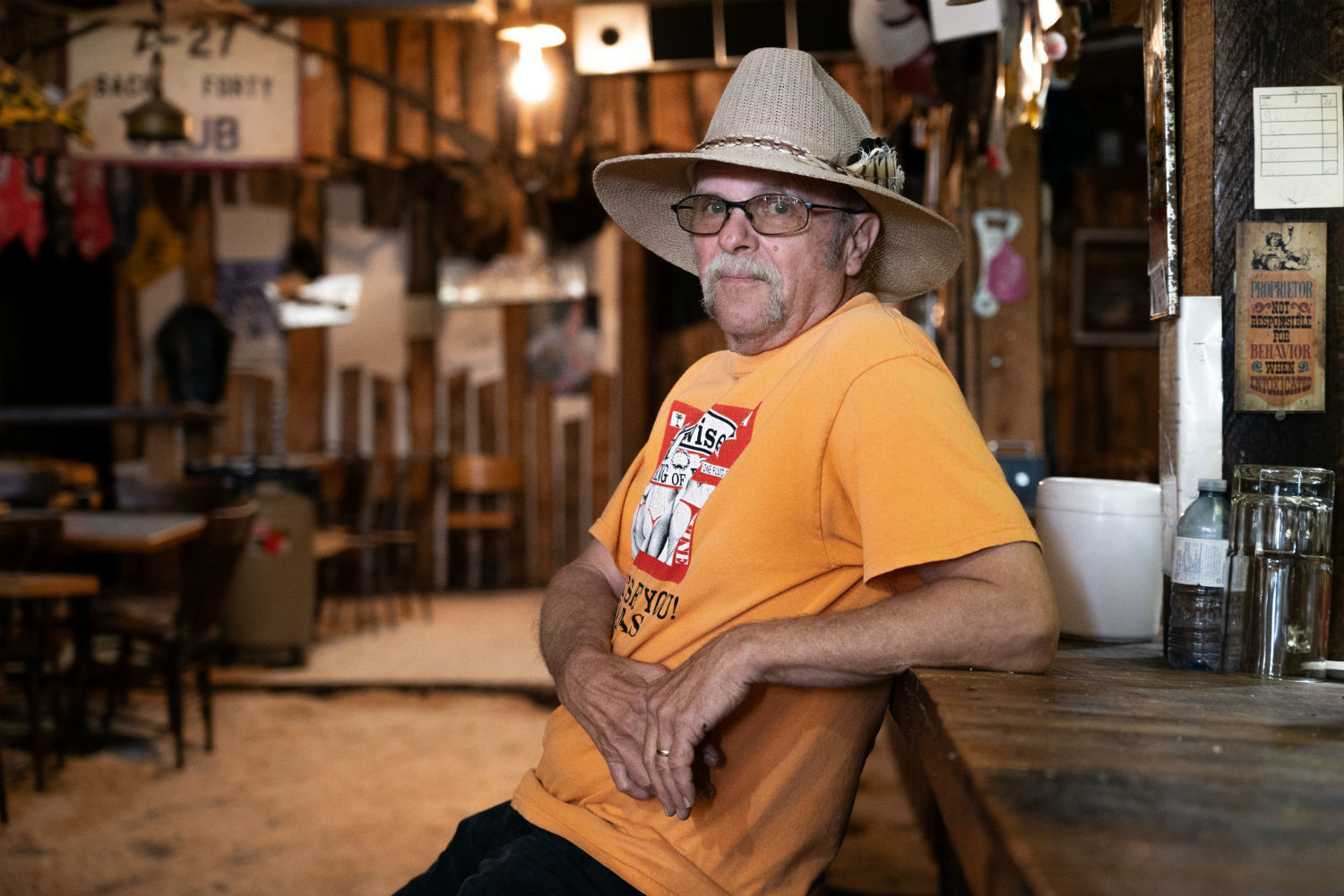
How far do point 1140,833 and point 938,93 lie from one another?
338 centimetres

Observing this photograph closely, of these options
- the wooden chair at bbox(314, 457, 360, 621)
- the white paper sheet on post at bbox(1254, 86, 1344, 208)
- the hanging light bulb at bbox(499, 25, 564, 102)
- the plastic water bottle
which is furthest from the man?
the wooden chair at bbox(314, 457, 360, 621)

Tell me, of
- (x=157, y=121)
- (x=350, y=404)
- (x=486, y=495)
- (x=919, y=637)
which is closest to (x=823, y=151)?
(x=919, y=637)

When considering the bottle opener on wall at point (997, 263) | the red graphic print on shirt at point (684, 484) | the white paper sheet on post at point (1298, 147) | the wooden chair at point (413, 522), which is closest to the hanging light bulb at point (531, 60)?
the bottle opener on wall at point (997, 263)

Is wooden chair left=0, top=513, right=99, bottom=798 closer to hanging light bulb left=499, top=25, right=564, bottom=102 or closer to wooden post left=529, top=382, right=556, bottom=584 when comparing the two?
hanging light bulb left=499, top=25, right=564, bottom=102

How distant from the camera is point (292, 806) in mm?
3789

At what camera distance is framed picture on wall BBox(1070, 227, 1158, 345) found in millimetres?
6645

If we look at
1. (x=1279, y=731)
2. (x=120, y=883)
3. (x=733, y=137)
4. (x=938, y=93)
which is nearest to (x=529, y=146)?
(x=938, y=93)

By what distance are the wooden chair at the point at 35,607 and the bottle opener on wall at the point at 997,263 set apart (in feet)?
9.95

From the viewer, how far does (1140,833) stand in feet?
2.46

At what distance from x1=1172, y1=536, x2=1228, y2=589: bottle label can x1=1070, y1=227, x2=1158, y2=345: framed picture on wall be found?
18.4ft

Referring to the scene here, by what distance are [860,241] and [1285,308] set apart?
58 cm

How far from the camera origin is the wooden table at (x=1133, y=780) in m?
0.70

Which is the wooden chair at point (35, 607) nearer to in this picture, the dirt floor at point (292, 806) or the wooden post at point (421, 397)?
the dirt floor at point (292, 806)

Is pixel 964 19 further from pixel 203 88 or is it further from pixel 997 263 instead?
pixel 203 88
